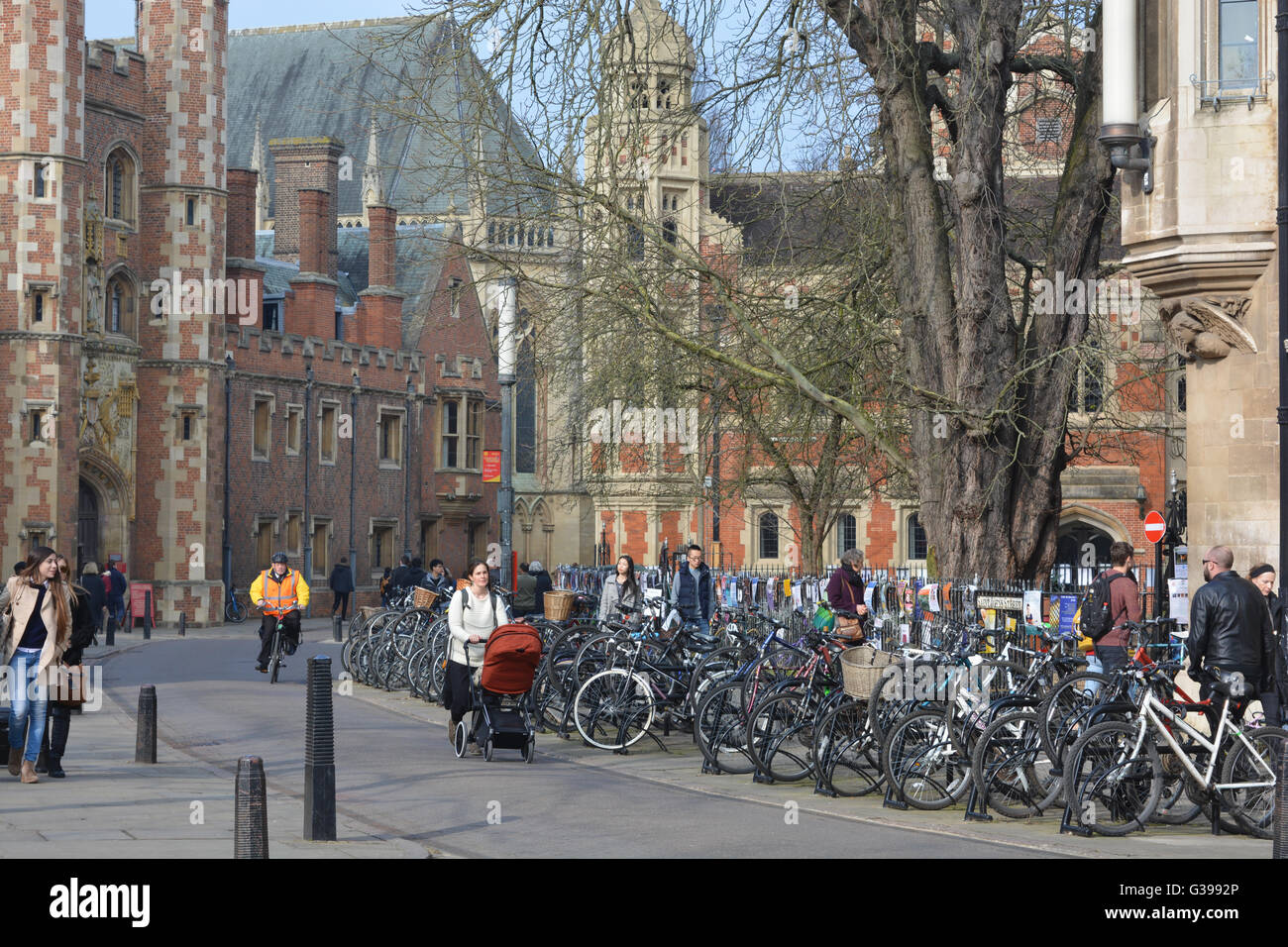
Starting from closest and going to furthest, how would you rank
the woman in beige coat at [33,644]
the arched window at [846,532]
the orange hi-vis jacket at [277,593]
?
1. the woman in beige coat at [33,644]
2. the orange hi-vis jacket at [277,593]
3. the arched window at [846,532]

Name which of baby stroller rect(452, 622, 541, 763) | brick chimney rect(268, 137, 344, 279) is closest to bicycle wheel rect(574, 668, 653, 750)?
baby stroller rect(452, 622, 541, 763)

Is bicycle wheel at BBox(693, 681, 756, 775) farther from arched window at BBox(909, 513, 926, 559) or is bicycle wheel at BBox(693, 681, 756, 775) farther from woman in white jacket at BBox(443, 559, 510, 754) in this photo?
arched window at BBox(909, 513, 926, 559)

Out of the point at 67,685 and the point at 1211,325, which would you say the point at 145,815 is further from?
the point at 1211,325

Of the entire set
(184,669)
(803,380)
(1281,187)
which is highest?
(1281,187)

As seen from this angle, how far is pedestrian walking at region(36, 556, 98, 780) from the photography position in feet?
42.6

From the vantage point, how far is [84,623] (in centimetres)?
1337

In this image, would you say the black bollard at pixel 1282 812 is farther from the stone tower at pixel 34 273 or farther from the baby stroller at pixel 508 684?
the stone tower at pixel 34 273

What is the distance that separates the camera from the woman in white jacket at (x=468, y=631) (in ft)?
48.4

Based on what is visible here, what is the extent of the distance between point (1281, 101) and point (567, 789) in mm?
6961

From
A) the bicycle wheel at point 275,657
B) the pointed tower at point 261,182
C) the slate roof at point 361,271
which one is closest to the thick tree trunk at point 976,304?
the bicycle wheel at point 275,657

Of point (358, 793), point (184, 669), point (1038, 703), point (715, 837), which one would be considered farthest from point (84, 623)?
point (184, 669)

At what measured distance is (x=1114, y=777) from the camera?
416 inches

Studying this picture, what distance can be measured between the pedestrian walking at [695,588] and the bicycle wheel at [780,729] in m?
4.76

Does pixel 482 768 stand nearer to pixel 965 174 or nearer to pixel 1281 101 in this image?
pixel 965 174
